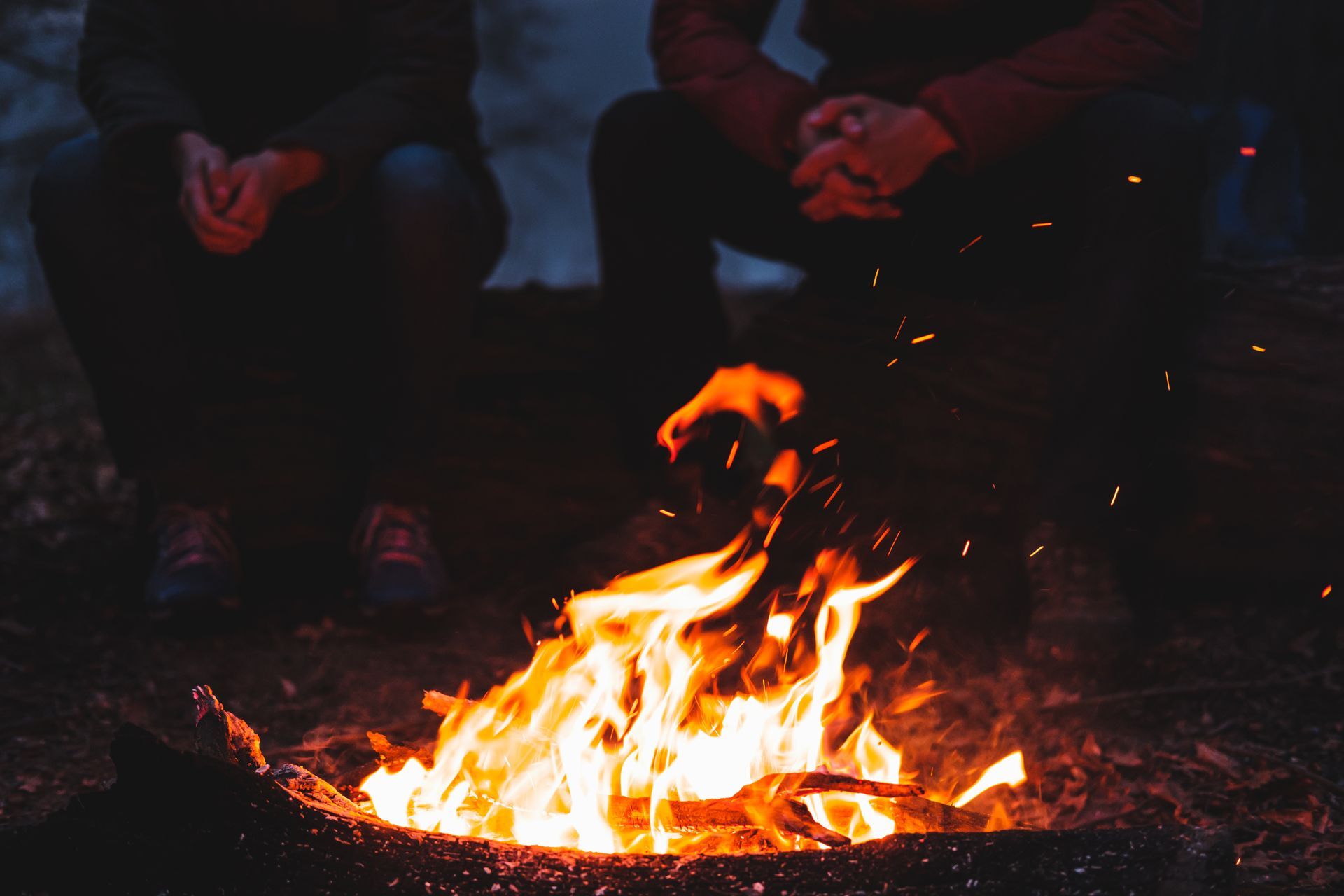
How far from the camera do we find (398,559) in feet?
8.31

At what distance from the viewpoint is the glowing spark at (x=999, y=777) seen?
1530 millimetres

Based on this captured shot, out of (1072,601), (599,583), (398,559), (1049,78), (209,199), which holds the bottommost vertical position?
(599,583)

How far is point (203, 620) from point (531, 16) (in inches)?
200

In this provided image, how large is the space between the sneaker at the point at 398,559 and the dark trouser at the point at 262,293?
0.05 meters

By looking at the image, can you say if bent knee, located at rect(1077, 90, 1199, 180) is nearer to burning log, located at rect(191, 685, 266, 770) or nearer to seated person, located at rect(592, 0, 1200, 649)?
seated person, located at rect(592, 0, 1200, 649)

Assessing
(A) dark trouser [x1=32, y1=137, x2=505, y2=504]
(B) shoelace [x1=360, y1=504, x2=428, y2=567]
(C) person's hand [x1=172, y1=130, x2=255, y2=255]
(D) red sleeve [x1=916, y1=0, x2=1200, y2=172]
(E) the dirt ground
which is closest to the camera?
(E) the dirt ground

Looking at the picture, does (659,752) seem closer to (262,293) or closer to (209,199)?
(209,199)

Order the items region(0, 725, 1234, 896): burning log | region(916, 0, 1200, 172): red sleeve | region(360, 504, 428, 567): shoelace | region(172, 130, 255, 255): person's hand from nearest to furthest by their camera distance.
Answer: region(0, 725, 1234, 896): burning log → region(916, 0, 1200, 172): red sleeve → region(172, 130, 255, 255): person's hand → region(360, 504, 428, 567): shoelace

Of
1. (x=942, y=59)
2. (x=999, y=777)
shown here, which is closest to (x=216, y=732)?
(x=999, y=777)

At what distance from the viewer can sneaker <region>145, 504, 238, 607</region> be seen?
245 cm

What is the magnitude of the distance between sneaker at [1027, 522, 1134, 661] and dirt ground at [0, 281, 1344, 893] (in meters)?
0.05

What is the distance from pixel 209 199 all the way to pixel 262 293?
16.5 inches

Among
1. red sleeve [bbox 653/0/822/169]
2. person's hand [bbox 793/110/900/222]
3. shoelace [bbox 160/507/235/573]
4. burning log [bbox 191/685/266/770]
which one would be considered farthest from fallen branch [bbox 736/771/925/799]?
shoelace [bbox 160/507/235/573]

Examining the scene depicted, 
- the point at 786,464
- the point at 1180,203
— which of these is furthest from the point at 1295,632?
the point at 786,464
